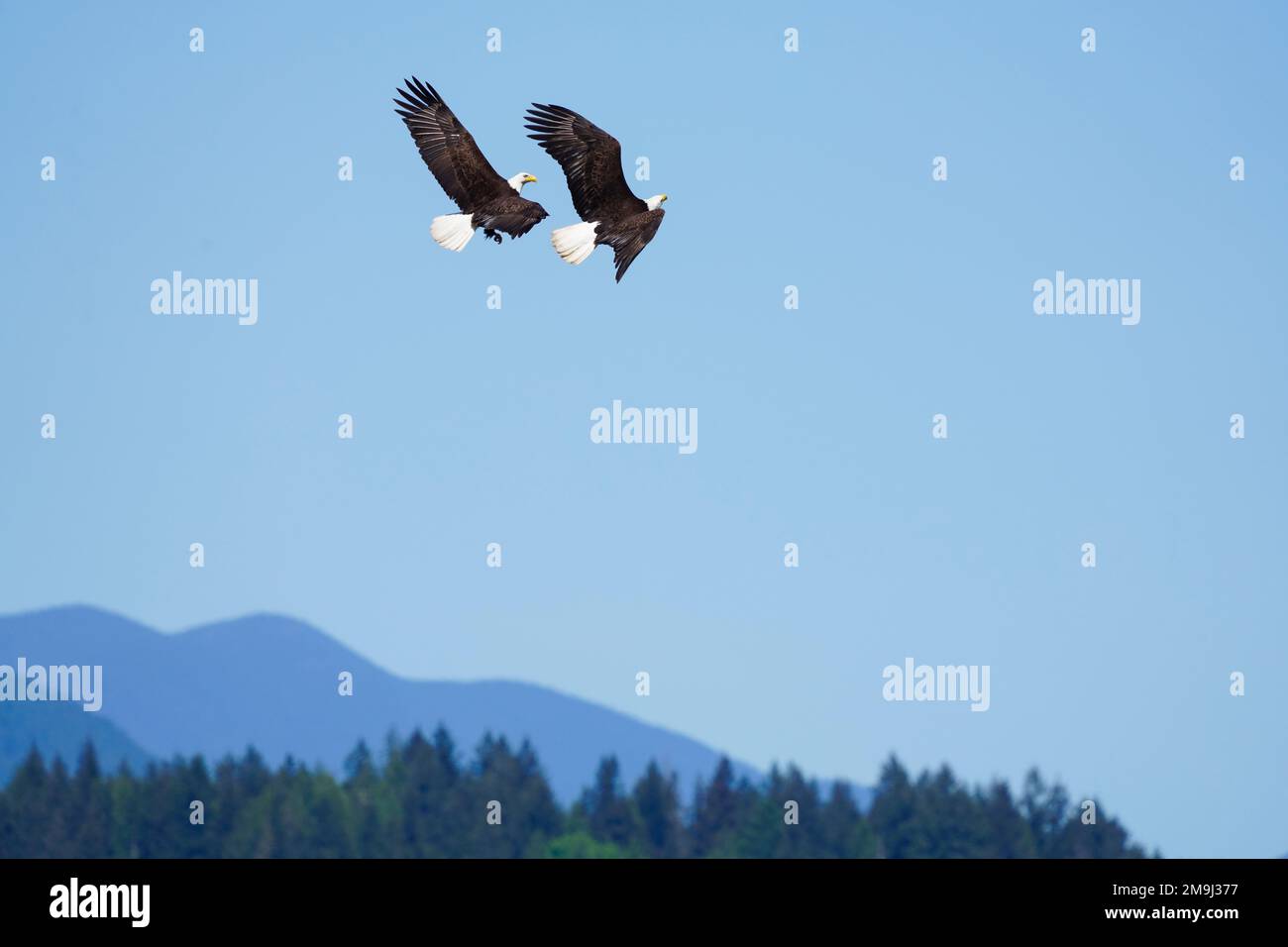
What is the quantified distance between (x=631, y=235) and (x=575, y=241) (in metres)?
0.53

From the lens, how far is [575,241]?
21.8 m

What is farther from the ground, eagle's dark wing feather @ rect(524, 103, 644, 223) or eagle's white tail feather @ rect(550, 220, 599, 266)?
eagle's dark wing feather @ rect(524, 103, 644, 223)

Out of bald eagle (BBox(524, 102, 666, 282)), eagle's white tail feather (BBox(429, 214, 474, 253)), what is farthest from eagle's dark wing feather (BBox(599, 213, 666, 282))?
eagle's white tail feather (BBox(429, 214, 474, 253))

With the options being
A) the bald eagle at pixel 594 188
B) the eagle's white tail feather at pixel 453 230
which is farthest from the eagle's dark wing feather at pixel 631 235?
the eagle's white tail feather at pixel 453 230

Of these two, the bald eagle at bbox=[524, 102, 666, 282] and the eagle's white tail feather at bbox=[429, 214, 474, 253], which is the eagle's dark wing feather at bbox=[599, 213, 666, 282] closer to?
the bald eagle at bbox=[524, 102, 666, 282]

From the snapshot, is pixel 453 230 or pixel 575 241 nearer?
pixel 575 241

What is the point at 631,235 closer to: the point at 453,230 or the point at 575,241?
the point at 575,241

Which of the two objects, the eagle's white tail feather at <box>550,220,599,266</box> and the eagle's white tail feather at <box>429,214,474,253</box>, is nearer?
the eagle's white tail feather at <box>550,220,599,266</box>

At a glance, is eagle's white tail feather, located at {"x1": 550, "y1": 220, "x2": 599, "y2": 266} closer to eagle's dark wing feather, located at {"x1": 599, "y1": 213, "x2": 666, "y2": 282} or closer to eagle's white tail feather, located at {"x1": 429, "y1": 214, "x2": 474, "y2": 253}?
eagle's dark wing feather, located at {"x1": 599, "y1": 213, "x2": 666, "y2": 282}

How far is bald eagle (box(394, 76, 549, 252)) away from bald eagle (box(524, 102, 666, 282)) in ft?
1.75

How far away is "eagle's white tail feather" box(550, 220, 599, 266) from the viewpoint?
21625 millimetres

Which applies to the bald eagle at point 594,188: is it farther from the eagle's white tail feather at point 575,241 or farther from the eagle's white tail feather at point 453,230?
the eagle's white tail feather at point 453,230

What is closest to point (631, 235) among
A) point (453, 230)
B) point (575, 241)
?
point (575, 241)
